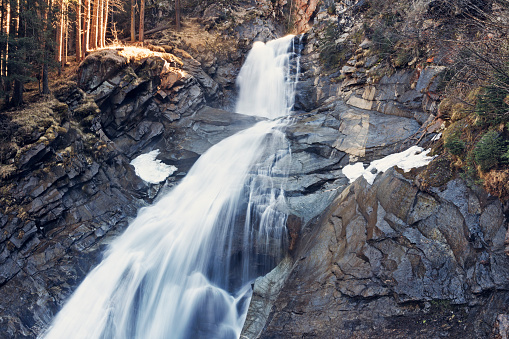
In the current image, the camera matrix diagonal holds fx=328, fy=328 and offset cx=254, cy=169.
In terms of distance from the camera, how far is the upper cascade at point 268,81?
2214 cm

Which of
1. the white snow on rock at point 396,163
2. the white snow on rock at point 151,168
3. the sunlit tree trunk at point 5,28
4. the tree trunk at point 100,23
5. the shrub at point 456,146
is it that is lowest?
the white snow on rock at point 151,168

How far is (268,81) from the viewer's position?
76.4 feet

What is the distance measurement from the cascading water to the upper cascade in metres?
7.55

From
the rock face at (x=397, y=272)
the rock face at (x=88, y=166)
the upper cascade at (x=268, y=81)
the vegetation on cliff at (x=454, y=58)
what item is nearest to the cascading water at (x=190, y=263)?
the rock face at (x=88, y=166)

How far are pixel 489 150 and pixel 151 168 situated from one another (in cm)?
1428

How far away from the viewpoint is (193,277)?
464 inches

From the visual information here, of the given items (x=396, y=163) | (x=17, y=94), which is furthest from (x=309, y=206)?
(x=17, y=94)

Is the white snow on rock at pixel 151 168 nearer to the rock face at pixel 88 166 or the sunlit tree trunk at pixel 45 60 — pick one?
the rock face at pixel 88 166

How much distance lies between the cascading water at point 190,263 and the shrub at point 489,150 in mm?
6209

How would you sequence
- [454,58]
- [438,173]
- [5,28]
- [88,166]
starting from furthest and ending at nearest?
[5,28], [88,166], [454,58], [438,173]

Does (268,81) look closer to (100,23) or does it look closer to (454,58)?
(100,23)

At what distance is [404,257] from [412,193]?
74.2 inches

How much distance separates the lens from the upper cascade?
22.1 metres

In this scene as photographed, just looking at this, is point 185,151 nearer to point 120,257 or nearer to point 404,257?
point 120,257
